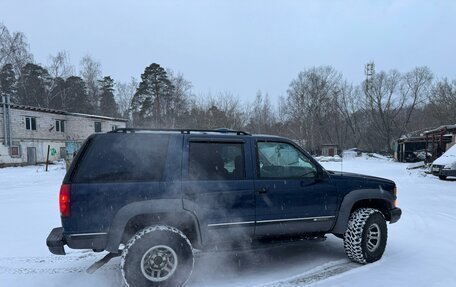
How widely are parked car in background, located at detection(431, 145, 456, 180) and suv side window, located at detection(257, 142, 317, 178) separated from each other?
44.7 feet

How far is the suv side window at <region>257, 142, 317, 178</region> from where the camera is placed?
452cm

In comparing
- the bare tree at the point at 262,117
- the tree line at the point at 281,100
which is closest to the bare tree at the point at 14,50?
the tree line at the point at 281,100

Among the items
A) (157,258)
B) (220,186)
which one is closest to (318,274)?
(220,186)

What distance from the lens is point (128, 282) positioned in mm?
3684

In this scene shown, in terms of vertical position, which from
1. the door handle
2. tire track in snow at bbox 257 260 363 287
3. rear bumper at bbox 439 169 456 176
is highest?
the door handle

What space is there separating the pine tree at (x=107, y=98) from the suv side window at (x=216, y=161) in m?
57.0

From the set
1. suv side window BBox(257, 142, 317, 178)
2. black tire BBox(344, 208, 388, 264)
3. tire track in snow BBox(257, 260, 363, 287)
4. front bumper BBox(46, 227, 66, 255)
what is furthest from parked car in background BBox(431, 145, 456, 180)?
front bumper BBox(46, 227, 66, 255)

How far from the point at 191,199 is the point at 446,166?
15.4m

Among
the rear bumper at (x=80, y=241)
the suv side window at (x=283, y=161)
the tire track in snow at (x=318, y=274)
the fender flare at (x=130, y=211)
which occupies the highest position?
the suv side window at (x=283, y=161)

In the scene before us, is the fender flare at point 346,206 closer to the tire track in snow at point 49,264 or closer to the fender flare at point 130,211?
the fender flare at point 130,211

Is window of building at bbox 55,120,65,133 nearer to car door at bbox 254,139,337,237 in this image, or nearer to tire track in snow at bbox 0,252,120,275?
tire track in snow at bbox 0,252,120,275

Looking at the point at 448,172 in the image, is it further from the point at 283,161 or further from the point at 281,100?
the point at 281,100

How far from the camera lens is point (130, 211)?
3.72m

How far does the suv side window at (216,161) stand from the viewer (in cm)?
409
